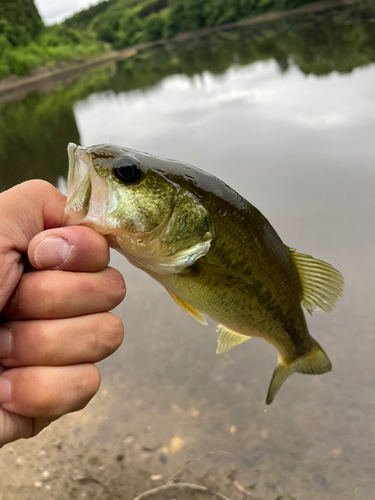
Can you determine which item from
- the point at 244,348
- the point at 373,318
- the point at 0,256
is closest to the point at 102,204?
the point at 0,256

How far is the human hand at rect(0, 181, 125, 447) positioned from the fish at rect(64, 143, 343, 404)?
0.14 m

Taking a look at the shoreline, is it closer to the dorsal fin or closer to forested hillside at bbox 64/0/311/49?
forested hillside at bbox 64/0/311/49

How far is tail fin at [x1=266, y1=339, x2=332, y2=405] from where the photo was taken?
2115mm

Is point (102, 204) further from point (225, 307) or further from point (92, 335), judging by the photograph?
point (225, 307)

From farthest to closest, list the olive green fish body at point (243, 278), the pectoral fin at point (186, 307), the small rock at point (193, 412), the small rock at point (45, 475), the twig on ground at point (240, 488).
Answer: the small rock at point (193, 412)
the small rock at point (45, 475)
the twig on ground at point (240, 488)
the pectoral fin at point (186, 307)
the olive green fish body at point (243, 278)

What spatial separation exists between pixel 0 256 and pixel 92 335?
412mm

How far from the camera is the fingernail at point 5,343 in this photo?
48.3 inches

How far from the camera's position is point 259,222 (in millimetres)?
1646

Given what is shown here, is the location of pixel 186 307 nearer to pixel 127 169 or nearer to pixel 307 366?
pixel 127 169

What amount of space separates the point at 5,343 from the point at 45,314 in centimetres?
16

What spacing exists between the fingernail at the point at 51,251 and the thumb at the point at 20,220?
12cm

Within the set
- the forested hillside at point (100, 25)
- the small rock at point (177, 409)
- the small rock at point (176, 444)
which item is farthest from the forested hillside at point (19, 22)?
the small rock at point (176, 444)

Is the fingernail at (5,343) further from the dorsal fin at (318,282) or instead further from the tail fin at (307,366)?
the tail fin at (307,366)

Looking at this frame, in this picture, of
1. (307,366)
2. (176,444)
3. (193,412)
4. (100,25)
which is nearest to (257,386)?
(193,412)
